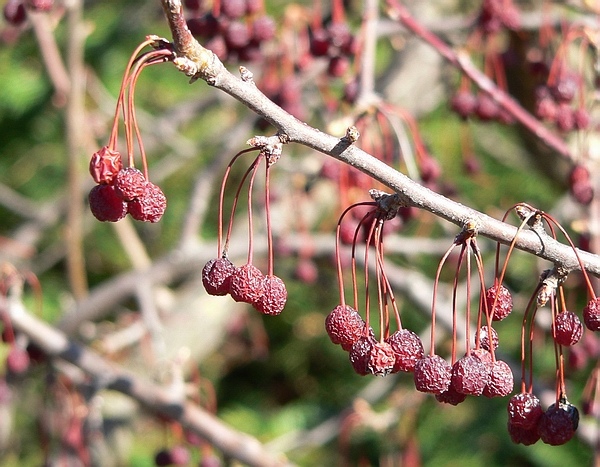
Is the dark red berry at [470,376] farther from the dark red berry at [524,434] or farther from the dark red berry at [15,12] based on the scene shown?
the dark red berry at [15,12]

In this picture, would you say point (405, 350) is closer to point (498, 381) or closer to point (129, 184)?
point (498, 381)

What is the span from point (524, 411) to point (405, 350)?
0.68 ft

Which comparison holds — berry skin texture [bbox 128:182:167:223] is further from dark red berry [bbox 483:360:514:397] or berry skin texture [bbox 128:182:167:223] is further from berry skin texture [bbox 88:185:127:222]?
dark red berry [bbox 483:360:514:397]

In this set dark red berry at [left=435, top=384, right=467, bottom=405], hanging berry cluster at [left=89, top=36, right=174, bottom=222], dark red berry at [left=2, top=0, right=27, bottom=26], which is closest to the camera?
hanging berry cluster at [left=89, top=36, right=174, bottom=222]

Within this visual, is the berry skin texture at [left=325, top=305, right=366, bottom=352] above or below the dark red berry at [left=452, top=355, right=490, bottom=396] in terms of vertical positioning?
above

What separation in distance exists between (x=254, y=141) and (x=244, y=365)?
3.57 m

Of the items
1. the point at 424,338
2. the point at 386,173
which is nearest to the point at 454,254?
the point at 424,338

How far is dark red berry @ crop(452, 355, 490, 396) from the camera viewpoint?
3.59ft

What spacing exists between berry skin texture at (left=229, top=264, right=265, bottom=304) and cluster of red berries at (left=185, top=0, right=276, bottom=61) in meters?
0.87

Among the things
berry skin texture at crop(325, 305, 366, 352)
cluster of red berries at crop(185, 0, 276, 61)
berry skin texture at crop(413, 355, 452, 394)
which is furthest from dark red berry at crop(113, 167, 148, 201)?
cluster of red berries at crop(185, 0, 276, 61)

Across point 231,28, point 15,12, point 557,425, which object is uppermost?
point 231,28

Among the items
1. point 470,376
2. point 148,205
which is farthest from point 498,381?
point 148,205

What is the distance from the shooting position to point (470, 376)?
110 centimetres

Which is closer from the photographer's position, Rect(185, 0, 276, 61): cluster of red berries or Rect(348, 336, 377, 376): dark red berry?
Rect(348, 336, 377, 376): dark red berry
